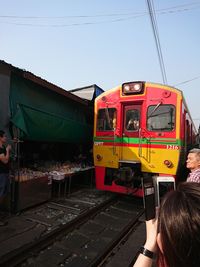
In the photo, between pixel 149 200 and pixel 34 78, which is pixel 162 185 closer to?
pixel 149 200

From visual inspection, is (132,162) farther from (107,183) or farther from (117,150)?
(107,183)

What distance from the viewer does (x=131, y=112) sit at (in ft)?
24.5

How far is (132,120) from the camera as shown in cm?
742

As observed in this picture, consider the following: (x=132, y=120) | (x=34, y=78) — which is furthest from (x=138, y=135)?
(x=34, y=78)

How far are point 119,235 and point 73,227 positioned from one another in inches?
39.6

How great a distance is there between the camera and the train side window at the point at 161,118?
685 cm

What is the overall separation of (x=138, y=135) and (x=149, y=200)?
5.55m

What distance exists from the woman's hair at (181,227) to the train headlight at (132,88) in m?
6.31

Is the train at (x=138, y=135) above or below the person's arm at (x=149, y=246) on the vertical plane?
above

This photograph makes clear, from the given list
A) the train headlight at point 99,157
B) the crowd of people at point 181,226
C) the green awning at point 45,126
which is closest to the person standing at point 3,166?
the green awning at point 45,126

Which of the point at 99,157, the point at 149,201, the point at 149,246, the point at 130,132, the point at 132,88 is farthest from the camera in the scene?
the point at 99,157

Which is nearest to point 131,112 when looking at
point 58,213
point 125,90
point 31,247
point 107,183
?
point 125,90

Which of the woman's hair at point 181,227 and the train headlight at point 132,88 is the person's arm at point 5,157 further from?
the woman's hair at point 181,227

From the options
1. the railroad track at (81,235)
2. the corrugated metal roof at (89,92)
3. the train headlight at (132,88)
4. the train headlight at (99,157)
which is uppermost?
the corrugated metal roof at (89,92)
